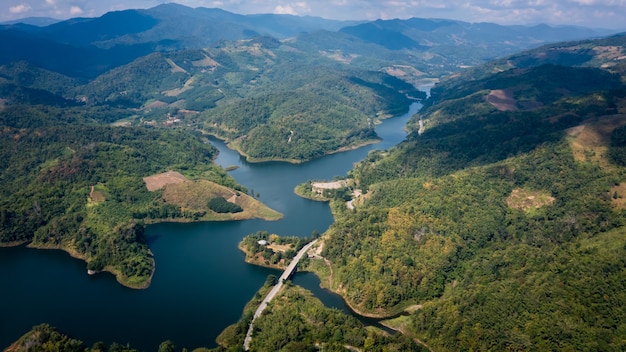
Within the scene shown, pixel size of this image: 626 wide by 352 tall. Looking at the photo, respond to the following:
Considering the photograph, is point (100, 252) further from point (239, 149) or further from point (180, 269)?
point (239, 149)

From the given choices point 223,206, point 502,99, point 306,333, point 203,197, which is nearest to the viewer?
point 306,333

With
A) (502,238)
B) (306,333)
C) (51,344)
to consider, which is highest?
(502,238)

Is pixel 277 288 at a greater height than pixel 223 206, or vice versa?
pixel 277 288

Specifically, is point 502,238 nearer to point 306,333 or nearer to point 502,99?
point 306,333

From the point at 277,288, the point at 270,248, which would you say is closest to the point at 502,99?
the point at 270,248

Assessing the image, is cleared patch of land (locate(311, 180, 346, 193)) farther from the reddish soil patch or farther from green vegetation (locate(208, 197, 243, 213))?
the reddish soil patch

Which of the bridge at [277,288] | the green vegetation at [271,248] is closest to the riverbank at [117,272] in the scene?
the green vegetation at [271,248]

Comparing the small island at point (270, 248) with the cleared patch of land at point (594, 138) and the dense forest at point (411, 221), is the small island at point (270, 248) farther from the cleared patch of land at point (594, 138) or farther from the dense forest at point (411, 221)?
the cleared patch of land at point (594, 138)
